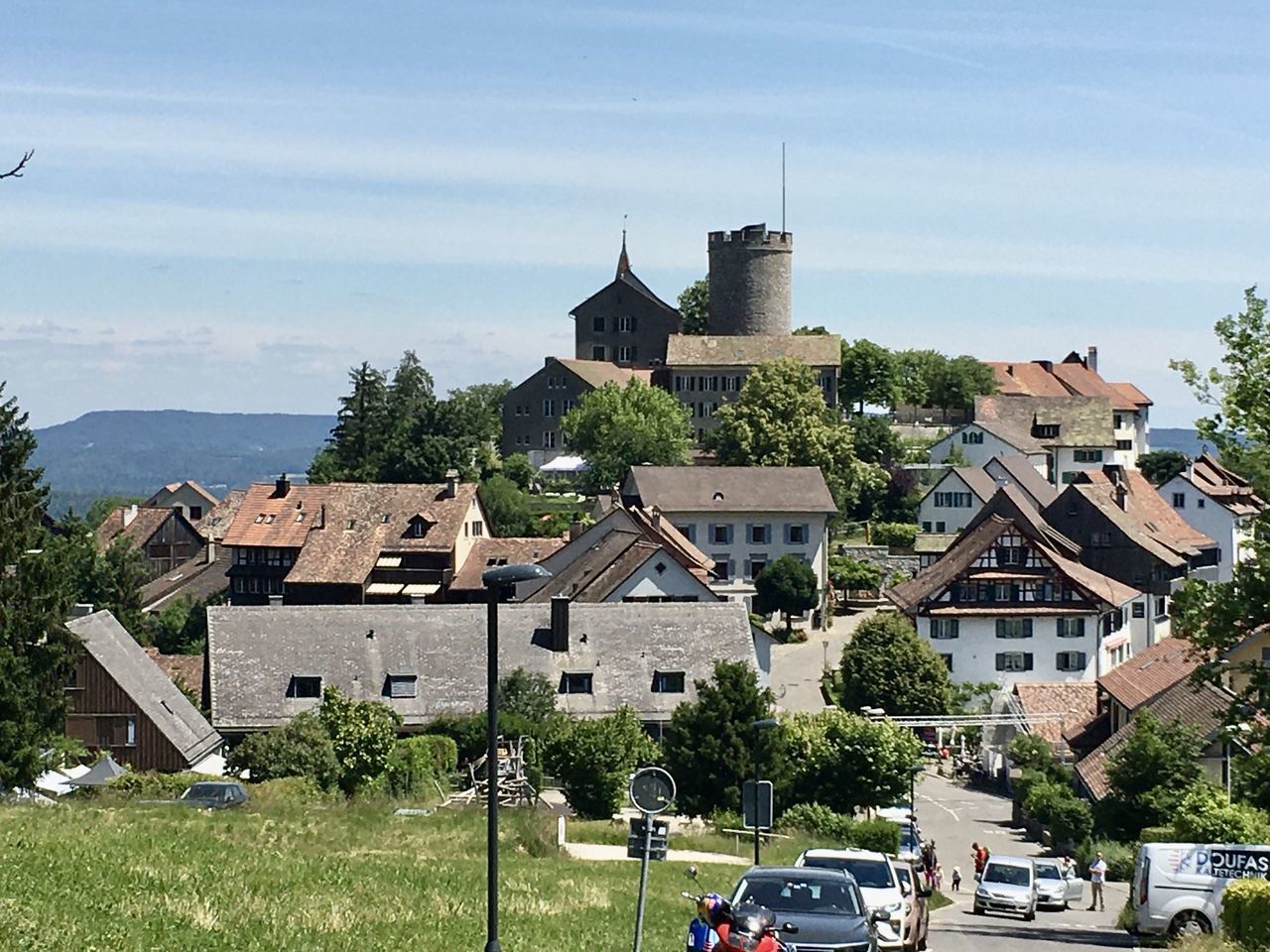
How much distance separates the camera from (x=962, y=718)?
79.5m

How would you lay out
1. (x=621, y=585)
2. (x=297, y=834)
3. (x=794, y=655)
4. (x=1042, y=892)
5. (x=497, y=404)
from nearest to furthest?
1. (x=297, y=834)
2. (x=1042, y=892)
3. (x=621, y=585)
4. (x=794, y=655)
5. (x=497, y=404)

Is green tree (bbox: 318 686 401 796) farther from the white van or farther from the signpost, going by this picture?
the signpost

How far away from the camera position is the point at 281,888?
2116cm

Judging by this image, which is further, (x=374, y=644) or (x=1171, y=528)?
(x=1171, y=528)

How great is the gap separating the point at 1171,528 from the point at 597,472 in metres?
32.9

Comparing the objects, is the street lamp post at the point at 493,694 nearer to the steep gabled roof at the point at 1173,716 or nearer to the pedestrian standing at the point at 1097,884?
the pedestrian standing at the point at 1097,884

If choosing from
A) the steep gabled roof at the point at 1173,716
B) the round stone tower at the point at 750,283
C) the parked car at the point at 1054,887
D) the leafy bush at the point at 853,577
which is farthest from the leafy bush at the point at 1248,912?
the round stone tower at the point at 750,283

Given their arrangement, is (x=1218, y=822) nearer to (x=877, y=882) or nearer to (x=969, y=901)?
(x=969, y=901)

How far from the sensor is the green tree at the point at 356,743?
2079 inches

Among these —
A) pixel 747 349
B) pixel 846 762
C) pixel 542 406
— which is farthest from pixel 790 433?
pixel 846 762

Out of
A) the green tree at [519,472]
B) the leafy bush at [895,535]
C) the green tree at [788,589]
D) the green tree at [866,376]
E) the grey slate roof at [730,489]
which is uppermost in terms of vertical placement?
the green tree at [866,376]

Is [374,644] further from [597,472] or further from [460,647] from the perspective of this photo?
[597,472]

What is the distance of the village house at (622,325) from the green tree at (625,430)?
32.7 metres

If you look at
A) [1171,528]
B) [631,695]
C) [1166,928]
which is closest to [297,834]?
[1166,928]
